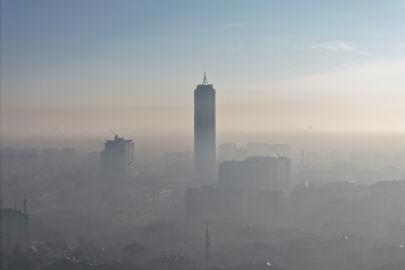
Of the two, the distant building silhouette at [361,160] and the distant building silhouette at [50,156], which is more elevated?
the distant building silhouette at [50,156]

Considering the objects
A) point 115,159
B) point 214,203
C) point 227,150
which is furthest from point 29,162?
point 214,203

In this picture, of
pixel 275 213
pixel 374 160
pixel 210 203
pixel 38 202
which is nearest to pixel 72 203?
pixel 38 202

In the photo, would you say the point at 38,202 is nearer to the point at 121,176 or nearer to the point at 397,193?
the point at 121,176

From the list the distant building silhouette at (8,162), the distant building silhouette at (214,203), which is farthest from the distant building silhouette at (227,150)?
the distant building silhouette at (214,203)

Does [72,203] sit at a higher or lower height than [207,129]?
lower

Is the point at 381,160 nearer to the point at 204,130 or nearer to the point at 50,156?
the point at 204,130

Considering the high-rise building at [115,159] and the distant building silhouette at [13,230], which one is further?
the high-rise building at [115,159]

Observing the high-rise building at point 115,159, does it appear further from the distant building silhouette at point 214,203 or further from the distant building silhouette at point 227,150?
the distant building silhouette at point 214,203
